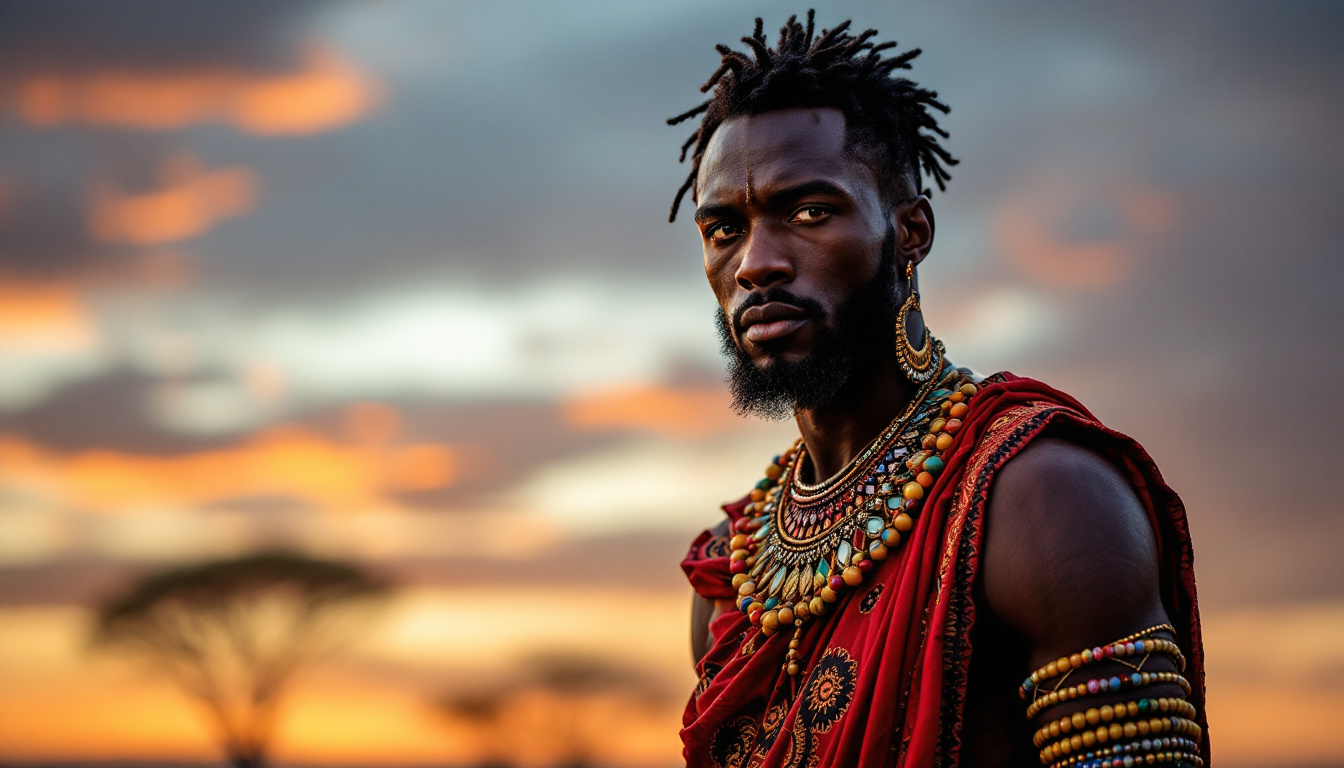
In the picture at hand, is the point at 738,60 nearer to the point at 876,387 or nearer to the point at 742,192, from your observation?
the point at 742,192

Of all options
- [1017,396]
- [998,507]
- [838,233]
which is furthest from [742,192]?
[998,507]

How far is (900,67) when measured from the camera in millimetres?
5320

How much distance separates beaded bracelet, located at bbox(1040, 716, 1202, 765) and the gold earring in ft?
5.50

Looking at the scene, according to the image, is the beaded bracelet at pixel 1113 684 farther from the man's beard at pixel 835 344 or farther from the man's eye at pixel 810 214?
the man's eye at pixel 810 214

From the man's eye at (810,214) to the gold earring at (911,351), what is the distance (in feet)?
1.52

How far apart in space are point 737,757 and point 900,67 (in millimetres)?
2952

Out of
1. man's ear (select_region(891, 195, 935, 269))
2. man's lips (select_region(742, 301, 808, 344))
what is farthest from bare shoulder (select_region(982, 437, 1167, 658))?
man's ear (select_region(891, 195, 935, 269))

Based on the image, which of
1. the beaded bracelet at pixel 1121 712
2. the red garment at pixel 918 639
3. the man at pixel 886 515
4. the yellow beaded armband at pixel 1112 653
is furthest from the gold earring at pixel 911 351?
the beaded bracelet at pixel 1121 712

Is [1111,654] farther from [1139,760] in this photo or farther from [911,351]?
[911,351]

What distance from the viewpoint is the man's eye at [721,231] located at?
5051mm

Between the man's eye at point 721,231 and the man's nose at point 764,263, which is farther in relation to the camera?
the man's eye at point 721,231

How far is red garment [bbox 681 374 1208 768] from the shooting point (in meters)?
4.00

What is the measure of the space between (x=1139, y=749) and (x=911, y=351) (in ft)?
6.08

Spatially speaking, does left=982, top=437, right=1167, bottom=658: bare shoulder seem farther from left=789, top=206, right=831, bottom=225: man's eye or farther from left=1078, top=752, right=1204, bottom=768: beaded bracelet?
left=789, top=206, right=831, bottom=225: man's eye
